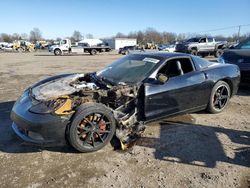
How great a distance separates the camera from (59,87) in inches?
172

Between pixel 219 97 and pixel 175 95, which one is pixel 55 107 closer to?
pixel 175 95

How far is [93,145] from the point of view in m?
3.85

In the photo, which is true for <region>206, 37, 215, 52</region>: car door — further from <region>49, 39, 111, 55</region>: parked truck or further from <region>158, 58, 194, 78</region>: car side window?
<region>158, 58, 194, 78</region>: car side window

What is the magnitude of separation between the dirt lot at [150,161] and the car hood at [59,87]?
84cm

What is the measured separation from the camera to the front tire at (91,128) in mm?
3613

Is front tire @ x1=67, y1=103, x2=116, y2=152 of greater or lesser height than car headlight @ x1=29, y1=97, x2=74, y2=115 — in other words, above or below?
below

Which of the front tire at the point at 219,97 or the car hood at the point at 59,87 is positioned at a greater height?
the car hood at the point at 59,87

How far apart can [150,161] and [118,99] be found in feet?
3.60

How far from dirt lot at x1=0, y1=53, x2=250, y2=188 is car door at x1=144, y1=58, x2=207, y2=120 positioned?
0.39 metres

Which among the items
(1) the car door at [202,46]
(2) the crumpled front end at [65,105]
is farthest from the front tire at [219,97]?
(1) the car door at [202,46]

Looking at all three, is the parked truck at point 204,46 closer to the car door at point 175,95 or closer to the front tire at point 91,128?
the car door at point 175,95

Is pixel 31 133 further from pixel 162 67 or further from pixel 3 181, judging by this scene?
pixel 162 67

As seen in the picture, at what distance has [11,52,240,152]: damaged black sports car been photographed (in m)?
3.59

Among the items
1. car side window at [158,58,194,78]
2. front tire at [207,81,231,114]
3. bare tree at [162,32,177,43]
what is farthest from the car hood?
bare tree at [162,32,177,43]
